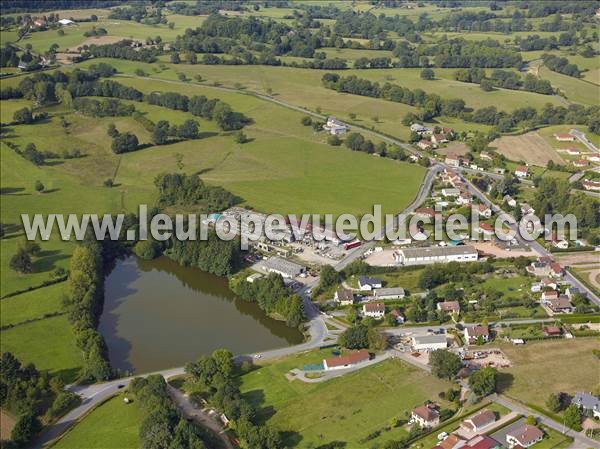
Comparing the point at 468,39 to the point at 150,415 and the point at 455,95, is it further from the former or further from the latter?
the point at 150,415

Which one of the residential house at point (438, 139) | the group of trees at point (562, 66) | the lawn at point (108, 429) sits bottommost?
the lawn at point (108, 429)

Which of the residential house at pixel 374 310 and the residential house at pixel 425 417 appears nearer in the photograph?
the residential house at pixel 425 417

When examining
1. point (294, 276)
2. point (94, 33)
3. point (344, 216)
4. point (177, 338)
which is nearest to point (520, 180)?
point (344, 216)

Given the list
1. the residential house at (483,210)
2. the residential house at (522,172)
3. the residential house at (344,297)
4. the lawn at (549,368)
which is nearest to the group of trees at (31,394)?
the residential house at (344,297)

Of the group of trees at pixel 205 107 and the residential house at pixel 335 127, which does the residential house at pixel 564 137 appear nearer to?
the residential house at pixel 335 127

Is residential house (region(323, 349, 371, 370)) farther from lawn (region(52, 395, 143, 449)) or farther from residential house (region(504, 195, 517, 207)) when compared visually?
residential house (region(504, 195, 517, 207))

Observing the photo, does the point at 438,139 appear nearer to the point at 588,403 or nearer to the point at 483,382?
the point at 483,382

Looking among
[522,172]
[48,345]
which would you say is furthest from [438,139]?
[48,345]
